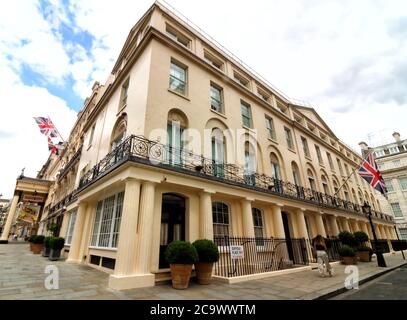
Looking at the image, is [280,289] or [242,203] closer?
[280,289]

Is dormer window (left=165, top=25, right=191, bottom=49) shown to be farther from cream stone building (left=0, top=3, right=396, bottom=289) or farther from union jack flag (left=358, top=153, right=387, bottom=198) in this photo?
union jack flag (left=358, top=153, right=387, bottom=198)

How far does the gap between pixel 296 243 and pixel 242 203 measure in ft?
14.9

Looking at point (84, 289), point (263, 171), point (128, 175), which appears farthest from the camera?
point (263, 171)

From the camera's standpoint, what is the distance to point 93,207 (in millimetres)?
12062

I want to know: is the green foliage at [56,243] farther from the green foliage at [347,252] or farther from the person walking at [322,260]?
the green foliage at [347,252]

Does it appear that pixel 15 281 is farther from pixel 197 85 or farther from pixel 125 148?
pixel 197 85

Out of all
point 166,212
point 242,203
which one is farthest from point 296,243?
point 166,212

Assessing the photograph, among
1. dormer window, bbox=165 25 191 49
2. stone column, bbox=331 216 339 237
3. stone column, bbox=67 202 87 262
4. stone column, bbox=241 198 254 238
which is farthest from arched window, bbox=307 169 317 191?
stone column, bbox=67 202 87 262

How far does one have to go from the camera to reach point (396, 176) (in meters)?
38.0

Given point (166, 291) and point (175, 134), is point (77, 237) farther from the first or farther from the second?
point (166, 291)

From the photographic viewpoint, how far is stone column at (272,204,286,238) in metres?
11.5

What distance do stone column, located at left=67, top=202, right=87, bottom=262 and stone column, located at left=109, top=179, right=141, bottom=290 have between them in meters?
7.07

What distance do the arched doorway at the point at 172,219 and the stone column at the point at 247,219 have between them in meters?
3.21
